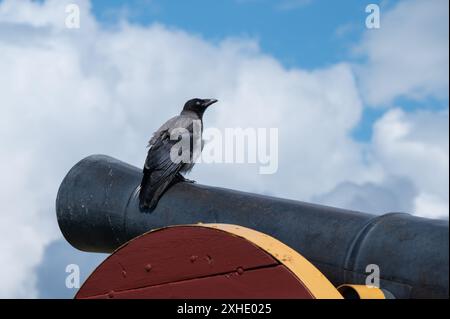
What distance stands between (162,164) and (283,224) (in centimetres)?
203

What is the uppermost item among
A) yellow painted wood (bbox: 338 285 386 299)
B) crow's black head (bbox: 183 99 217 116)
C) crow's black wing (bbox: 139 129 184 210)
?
crow's black head (bbox: 183 99 217 116)

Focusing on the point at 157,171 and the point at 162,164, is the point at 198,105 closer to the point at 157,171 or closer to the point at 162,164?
the point at 162,164

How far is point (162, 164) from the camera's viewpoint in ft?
20.8

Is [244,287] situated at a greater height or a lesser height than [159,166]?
lesser

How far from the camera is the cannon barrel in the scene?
3779 millimetres

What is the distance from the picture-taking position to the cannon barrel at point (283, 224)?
Result: 149 inches

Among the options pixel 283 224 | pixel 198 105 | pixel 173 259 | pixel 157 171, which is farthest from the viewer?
pixel 198 105

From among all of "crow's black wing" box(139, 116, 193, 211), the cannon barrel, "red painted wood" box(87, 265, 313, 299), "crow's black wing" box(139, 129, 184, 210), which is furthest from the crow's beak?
"red painted wood" box(87, 265, 313, 299)

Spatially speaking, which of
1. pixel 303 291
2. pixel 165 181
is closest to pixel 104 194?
pixel 165 181

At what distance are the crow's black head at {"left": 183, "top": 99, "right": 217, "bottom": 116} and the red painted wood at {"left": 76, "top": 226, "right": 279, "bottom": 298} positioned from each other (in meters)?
4.85

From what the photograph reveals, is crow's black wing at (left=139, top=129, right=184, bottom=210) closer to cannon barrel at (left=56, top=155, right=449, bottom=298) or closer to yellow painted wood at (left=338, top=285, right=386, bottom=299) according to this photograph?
cannon barrel at (left=56, top=155, right=449, bottom=298)

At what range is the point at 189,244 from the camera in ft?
12.9

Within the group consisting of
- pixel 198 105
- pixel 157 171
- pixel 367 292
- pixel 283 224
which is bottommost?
pixel 367 292

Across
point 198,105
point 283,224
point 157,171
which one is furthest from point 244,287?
point 198,105
